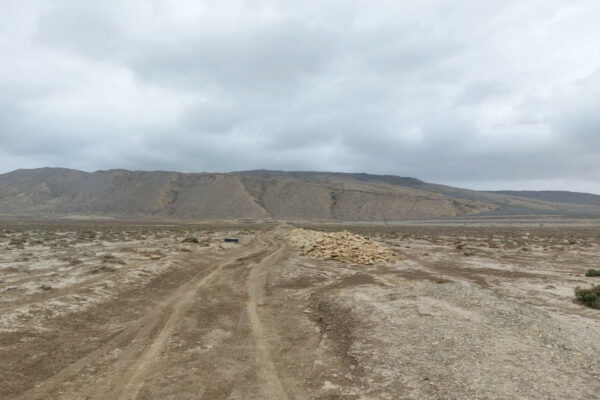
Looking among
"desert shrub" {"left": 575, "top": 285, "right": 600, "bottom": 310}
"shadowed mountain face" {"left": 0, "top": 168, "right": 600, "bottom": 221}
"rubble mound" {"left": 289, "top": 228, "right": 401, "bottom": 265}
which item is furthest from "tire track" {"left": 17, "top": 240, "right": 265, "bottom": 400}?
"shadowed mountain face" {"left": 0, "top": 168, "right": 600, "bottom": 221}

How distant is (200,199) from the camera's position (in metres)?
146

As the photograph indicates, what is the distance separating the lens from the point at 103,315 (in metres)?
10.3

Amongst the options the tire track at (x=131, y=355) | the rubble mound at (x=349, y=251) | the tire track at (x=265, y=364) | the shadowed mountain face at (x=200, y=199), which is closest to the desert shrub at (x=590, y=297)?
the tire track at (x=265, y=364)

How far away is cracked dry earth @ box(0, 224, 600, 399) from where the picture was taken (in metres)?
6.09

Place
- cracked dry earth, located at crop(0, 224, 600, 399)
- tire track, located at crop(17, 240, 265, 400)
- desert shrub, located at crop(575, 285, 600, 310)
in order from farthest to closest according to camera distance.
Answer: desert shrub, located at crop(575, 285, 600, 310), cracked dry earth, located at crop(0, 224, 600, 399), tire track, located at crop(17, 240, 265, 400)

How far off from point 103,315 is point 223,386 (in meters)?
5.83

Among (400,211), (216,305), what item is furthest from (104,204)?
(216,305)

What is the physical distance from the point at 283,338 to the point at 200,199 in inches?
5620

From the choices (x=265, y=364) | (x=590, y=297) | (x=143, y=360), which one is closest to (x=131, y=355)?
(x=143, y=360)

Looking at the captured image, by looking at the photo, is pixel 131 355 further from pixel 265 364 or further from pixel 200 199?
pixel 200 199

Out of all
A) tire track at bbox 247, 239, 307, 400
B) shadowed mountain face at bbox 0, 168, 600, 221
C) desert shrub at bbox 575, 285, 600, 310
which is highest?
shadowed mountain face at bbox 0, 168, 600, 221

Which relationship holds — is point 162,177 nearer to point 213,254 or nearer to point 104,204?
point 104,204

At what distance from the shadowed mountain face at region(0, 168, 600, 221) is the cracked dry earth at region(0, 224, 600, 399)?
11773 cm

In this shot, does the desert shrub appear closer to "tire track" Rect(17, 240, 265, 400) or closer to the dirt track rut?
the dirt track rut
